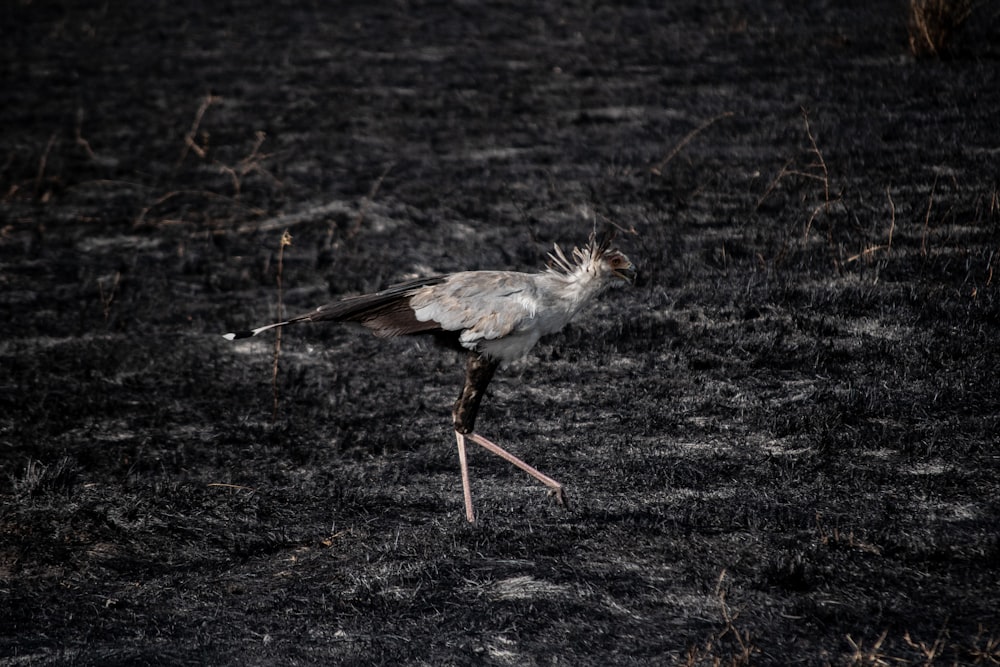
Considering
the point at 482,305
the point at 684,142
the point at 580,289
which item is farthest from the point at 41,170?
the point at 580,289

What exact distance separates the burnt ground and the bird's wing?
99cm

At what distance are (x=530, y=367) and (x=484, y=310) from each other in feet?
6.22

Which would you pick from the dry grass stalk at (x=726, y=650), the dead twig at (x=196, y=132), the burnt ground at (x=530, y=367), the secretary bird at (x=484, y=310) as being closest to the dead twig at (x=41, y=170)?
the burnt ground at (x=530, y=367)

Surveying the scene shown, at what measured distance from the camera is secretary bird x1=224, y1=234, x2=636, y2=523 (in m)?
4.66

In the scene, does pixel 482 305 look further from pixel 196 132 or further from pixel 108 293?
pixel 196 132

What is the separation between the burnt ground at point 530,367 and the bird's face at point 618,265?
1142 mm

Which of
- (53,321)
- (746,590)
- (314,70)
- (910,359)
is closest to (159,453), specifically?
(53,321)

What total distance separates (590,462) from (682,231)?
3088mm

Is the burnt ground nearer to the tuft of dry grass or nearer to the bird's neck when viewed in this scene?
the tuft of dry grass

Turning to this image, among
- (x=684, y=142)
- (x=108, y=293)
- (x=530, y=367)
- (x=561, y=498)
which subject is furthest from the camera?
(x=684, y=142)

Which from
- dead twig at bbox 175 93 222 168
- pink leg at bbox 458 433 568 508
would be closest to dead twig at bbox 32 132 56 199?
dead twig at bbox 175 93 222 168

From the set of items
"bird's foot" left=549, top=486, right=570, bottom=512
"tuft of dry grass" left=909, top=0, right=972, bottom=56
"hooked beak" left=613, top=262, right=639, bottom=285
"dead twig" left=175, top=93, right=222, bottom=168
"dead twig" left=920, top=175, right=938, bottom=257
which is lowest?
"bird's foot" left=549, top=486, right=570, bottom=512

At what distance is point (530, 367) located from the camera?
6500 mm

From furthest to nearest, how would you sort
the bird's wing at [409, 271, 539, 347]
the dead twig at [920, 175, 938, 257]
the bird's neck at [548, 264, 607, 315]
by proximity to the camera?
the dead twig at [920, 175, 938, 257] → the bird's neck at [548, 264, 607, 315] → the bird's wing at [409, 271, 539, 347]
